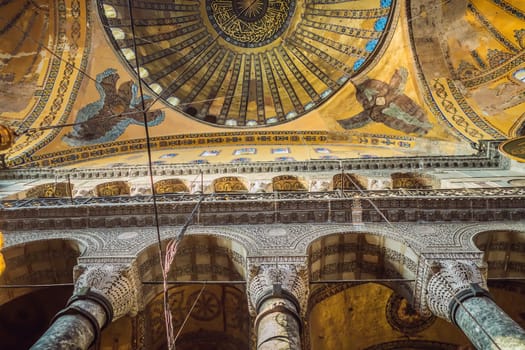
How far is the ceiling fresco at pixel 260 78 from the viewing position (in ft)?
42.3

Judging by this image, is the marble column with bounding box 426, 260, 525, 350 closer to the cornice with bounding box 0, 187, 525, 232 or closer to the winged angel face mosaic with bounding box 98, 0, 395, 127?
the cornice with bounding box 0, 187, 525, 232

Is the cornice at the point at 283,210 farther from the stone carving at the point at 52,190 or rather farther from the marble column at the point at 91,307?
the stone carving at the point at 52,190

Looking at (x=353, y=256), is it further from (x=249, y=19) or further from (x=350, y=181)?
(x=249, y=19)

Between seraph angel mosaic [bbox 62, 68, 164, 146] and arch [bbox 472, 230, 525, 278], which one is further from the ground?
seraph angel mosaic [bbox 62, 68, 164, 146]

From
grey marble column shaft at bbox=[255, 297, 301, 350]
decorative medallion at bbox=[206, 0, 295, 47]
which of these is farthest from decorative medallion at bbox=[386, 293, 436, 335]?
decorative medallion at bbox=[206, 0, 295, 47]

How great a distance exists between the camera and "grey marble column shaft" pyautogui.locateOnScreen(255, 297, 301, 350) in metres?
5.04

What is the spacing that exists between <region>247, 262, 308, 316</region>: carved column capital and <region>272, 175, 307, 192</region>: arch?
489cm

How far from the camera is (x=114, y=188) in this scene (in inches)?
454

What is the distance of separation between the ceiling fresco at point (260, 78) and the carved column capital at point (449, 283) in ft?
23.3

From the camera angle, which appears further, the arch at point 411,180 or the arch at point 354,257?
the arch at point 411,180

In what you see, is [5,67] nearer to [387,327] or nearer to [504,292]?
[387,327]

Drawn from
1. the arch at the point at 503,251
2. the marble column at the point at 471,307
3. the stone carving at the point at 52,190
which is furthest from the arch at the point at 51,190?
the arch at the point at 503,251

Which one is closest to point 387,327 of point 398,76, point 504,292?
point 504,292

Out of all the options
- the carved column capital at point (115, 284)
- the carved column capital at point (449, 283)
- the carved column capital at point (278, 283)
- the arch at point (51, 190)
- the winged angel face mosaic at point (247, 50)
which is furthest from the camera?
the winged angel face mosaic at point (247, 50)
